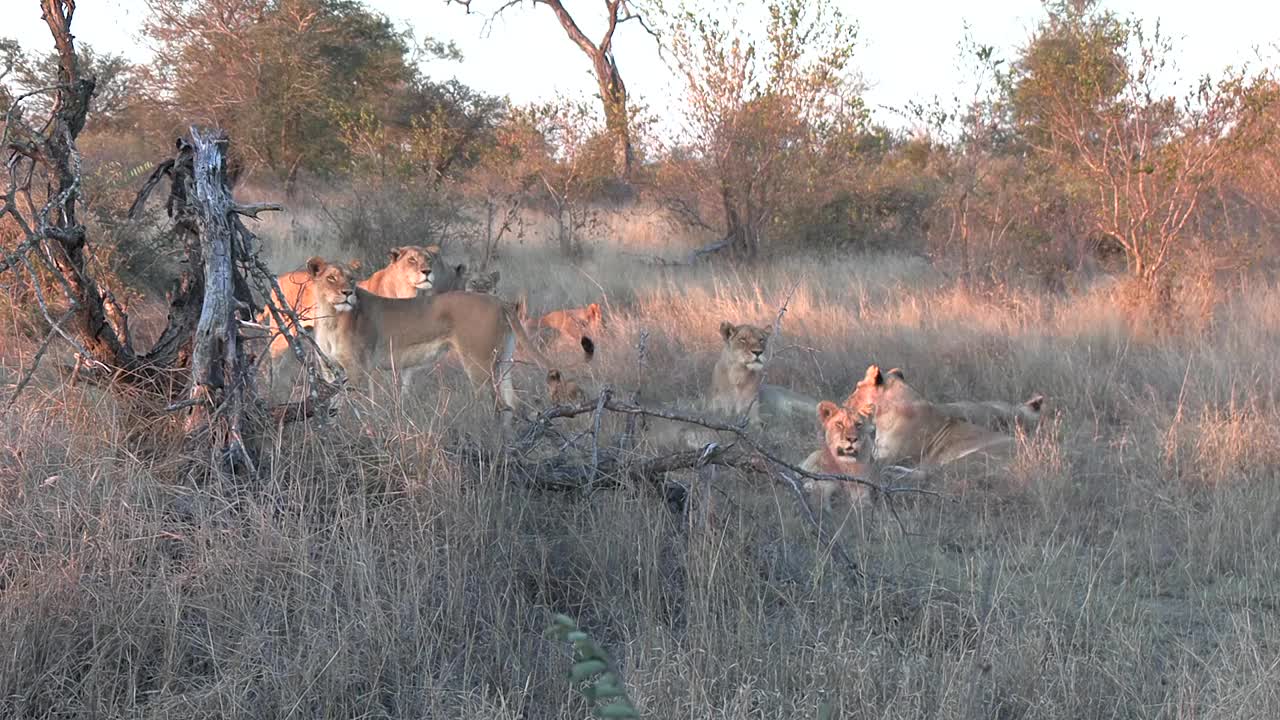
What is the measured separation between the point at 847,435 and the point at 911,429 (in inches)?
40.9

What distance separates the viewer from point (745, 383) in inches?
316

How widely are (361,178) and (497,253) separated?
6.36ft

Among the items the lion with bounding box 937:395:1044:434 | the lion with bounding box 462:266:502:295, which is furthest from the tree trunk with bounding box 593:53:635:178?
the lion with bounding box 937:395:1044:434

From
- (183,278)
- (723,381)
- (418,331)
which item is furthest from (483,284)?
(183,278)

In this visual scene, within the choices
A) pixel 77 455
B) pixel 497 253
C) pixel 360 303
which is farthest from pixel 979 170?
pixel 77 455

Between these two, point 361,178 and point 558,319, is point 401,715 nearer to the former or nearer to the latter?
point 558,319

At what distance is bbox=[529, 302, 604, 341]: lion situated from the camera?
9.87 m

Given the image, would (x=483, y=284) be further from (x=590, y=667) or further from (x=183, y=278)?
(x=590, y=667)

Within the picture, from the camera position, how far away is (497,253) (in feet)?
51.2

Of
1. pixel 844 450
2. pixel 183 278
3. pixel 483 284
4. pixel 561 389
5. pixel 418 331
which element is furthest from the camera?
pixel 483 284

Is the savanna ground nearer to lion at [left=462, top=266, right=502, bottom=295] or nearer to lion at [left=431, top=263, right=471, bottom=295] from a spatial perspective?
lion at [left=431, top=263, right=471, bottom=295]

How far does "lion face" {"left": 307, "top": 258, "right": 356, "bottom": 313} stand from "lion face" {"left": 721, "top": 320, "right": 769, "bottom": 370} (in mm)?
2425

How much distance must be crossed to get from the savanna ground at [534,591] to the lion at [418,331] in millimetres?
2936

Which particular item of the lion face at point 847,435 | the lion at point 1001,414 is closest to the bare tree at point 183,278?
the lion face at point 847,435
